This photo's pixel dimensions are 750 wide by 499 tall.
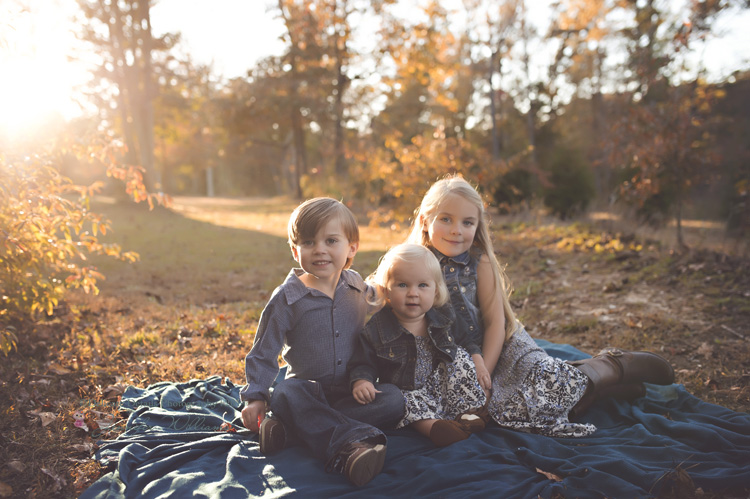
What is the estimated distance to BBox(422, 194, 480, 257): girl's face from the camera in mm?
3293

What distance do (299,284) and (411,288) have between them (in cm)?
66

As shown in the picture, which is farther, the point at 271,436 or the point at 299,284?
the point at 299,284

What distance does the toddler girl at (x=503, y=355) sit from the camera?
312 centimetres

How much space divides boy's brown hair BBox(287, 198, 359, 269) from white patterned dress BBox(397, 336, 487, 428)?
0.83 m

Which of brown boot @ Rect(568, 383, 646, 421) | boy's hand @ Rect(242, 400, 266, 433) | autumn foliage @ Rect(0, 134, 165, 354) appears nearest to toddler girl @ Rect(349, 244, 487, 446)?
boy's hand @ Rect(242, 400, 266, 433)

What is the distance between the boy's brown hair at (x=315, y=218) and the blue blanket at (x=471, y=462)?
122cm

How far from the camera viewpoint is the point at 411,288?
2967mm

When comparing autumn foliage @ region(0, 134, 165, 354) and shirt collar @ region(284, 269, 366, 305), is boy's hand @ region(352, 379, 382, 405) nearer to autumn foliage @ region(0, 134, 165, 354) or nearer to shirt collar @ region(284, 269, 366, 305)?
shirt collar @ region(284, 269, 366, 305)

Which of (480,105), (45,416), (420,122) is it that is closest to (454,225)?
(45,416)

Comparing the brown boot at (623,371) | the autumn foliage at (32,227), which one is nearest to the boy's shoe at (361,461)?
the brown boot at (623,371)

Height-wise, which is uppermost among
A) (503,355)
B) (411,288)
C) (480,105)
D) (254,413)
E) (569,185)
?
(480,105)

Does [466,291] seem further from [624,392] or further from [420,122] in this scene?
[420,122]

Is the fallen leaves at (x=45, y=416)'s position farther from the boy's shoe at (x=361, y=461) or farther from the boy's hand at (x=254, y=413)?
the boy's shoe at (x=361, y=461)

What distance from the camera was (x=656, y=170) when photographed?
8.10m
